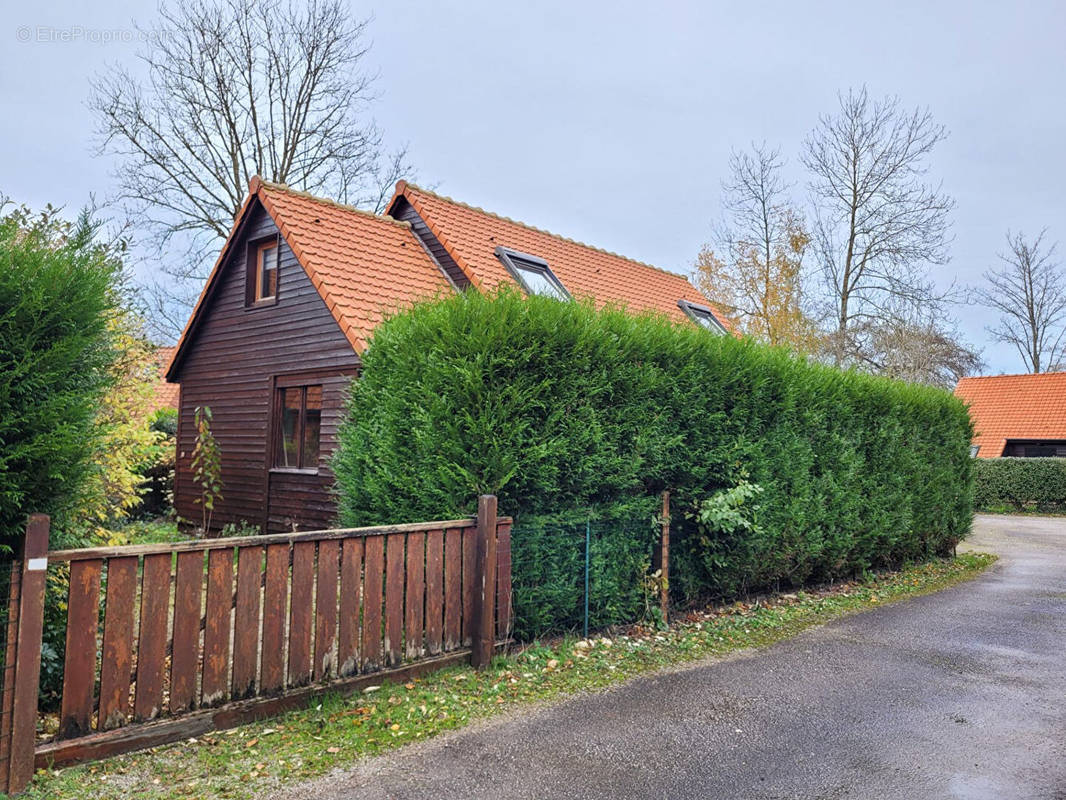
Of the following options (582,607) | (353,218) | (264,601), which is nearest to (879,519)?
(582,607)

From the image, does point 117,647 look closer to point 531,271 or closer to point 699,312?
point 531,271

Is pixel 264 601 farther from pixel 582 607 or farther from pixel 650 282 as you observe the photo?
pixel 650 282

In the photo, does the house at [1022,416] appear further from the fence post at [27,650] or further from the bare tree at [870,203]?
the fence post at [27,650]

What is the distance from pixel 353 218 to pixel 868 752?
36.4 feet

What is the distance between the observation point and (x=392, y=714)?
4539mm

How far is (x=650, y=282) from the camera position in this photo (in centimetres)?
1698

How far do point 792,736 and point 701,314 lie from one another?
13.4m

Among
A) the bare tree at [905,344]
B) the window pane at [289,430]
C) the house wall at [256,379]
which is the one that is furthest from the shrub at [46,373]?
the bare tree at [905,344]

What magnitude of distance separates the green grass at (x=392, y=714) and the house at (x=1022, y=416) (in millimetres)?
26161

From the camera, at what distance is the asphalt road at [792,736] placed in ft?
12.3

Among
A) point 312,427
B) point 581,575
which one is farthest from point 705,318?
point 581,575

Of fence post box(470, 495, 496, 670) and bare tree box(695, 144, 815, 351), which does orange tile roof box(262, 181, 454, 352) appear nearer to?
fence post box(470, 495, 496, 670)

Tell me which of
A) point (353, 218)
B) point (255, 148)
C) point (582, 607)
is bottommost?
point (582, 607)

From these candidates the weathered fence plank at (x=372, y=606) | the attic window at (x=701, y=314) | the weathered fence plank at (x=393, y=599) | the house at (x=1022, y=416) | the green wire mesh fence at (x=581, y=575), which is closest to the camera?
the weathered fence plank at (x=372, y=606)
